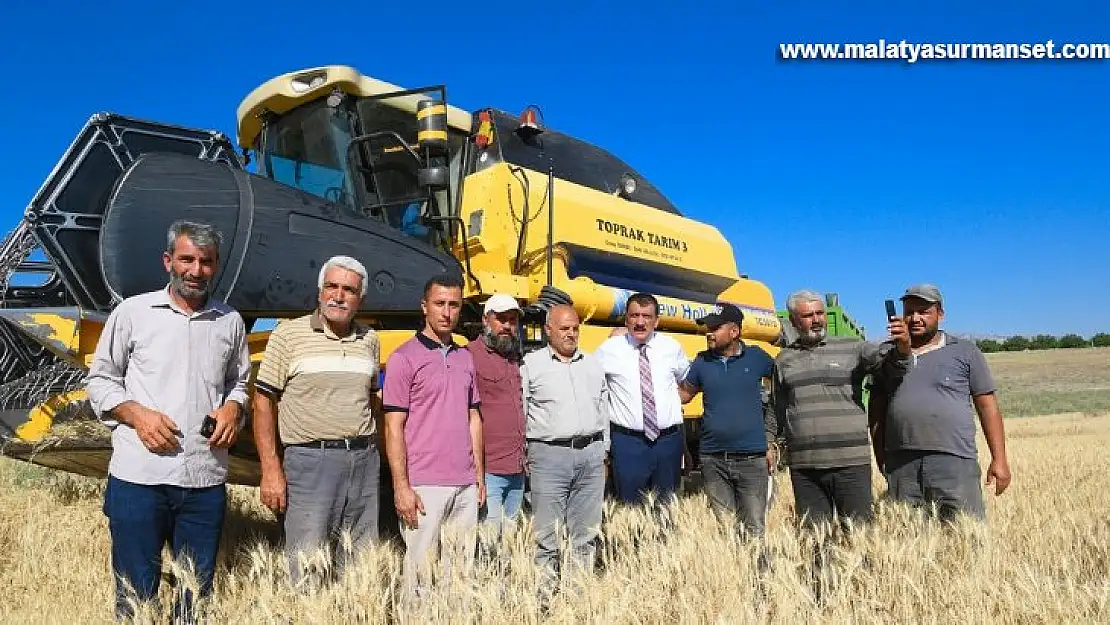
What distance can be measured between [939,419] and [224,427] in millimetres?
3142

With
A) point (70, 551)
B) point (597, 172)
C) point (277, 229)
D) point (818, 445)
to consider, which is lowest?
point (70, 551)

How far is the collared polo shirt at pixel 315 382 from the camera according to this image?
3152mm

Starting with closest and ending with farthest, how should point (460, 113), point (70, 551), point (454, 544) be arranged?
point (454, 544) < point (70, 551) < point (460, 113)

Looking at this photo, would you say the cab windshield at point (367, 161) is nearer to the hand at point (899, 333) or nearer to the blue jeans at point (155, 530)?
the blue jeans at point (155, 530)

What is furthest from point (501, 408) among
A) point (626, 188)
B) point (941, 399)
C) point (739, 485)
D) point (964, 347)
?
point (626, 188)

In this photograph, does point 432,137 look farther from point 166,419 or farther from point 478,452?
point 166,419

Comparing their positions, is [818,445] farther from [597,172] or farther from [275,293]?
[597,172]

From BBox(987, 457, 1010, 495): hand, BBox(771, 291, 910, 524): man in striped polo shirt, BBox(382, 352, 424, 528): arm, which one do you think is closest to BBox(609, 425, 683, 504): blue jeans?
BBox(771, 291, 910, 524): man in striped polo shirt

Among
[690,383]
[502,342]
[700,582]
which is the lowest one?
[700,582]

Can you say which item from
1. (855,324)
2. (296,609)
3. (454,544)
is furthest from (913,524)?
(855,324)

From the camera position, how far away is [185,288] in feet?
9.39

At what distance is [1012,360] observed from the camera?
49.1 m

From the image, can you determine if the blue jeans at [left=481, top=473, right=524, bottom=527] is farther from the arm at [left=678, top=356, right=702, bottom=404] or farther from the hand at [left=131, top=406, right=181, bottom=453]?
the hand at [left=131, top=406, right=181, bottom=453]

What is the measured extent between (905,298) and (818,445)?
0.83m
